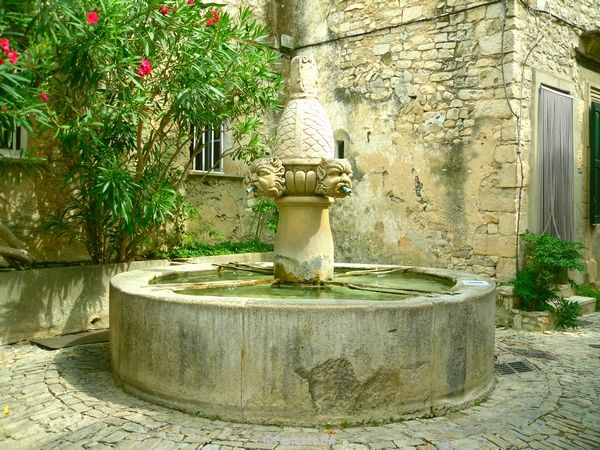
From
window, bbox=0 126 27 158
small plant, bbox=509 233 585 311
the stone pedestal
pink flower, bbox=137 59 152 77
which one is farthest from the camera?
small plant, bbox=509 233 585 311

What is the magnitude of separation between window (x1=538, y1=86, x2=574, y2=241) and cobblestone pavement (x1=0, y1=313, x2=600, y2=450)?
11.8 feet

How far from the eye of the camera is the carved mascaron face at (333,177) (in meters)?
4.40

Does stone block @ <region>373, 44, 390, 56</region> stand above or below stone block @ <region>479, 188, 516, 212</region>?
above

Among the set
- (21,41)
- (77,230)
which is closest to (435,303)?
(21,41)

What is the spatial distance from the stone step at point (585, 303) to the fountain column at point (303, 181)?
471 centimetres

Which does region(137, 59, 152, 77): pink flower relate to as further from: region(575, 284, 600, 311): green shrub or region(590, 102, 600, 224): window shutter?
region(590, 102, 600, 224): window shutter

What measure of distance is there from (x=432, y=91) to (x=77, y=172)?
4.96m

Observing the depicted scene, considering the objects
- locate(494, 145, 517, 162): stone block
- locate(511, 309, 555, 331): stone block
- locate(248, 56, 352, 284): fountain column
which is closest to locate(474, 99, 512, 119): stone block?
locate(494, 145, 517, 162): stone block

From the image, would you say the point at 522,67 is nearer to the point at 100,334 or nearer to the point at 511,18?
the point at 511,18

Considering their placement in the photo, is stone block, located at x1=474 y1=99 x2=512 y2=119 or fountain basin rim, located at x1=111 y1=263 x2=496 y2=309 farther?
stone block, located at x1=474 y1=99 x2=512 y2=119

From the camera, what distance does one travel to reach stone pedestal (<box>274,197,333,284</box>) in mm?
4652

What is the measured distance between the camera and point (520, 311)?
708 cm

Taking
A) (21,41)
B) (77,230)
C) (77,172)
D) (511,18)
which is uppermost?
(511,18)

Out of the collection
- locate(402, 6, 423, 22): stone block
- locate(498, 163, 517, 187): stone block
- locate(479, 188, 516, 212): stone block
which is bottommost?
locate(479, 188, 516, 212): stone block
